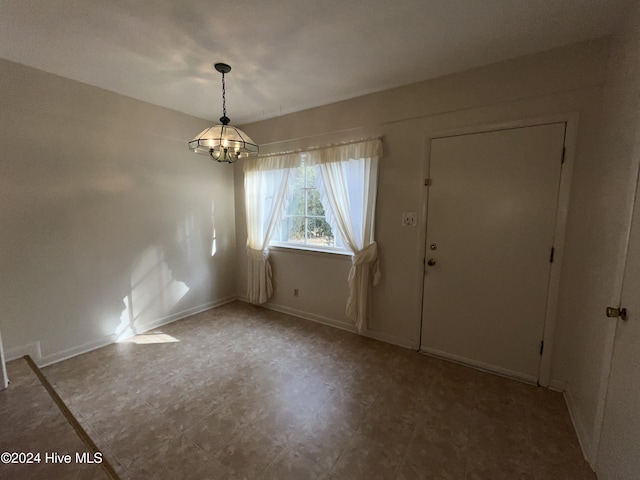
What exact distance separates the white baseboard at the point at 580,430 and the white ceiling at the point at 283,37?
249 centimetres

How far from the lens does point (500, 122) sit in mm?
2115

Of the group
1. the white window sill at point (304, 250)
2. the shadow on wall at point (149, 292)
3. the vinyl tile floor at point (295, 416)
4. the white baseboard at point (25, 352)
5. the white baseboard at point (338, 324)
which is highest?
the white window sill at point (304, 250)

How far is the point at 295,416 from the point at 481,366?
170 cm

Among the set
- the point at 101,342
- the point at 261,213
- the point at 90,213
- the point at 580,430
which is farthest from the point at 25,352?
the point at 580,430

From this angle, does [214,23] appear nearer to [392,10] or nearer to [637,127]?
[392,10]

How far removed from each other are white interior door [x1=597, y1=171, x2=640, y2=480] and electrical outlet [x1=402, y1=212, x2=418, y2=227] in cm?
142

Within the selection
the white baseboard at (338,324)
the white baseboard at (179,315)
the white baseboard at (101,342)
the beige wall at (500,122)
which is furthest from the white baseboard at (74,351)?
the beige wall at (500,122)

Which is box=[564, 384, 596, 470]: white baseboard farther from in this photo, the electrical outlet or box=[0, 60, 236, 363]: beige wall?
box=[0, 60, 236, 363]: beige wall

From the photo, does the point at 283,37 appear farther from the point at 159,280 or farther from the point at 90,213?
the point at 159,280

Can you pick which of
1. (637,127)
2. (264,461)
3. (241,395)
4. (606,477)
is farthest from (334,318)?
(637,127)

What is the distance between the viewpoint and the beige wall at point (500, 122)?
156 centimetres

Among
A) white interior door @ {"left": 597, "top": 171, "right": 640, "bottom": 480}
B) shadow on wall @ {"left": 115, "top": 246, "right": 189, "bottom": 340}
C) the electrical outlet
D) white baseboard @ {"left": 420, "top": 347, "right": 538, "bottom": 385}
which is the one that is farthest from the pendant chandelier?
white baseboard @ {"left": 420, "top": 347, "right": 538, "bottom": 385}

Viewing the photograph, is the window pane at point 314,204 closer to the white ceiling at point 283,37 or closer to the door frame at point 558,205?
the white ceiling at point 283,37

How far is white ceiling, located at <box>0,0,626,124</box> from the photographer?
5.05 feet
